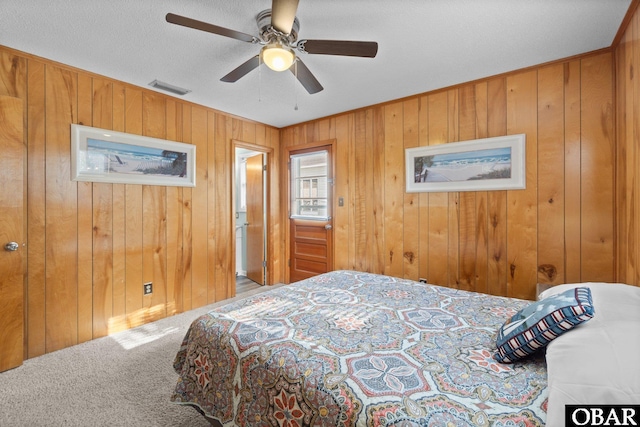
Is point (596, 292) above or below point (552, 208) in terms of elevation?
below

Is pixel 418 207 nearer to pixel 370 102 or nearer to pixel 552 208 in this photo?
pixel 552 208

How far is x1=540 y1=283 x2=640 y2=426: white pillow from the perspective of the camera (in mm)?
781

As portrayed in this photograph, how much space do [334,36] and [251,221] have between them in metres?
3.36

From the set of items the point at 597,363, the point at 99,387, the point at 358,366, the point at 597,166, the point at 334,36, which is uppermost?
the point at 334,36

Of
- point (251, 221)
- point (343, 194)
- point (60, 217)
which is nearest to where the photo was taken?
point (60, 217)

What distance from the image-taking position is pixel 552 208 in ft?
8.43

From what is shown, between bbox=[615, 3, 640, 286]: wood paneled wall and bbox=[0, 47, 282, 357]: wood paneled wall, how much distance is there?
3876mm

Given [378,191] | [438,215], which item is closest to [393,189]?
[378,191]

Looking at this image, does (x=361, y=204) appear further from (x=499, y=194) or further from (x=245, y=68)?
(x=245, y=68)

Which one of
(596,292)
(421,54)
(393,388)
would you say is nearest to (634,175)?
(596,292)

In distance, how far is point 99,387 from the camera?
2010 mm

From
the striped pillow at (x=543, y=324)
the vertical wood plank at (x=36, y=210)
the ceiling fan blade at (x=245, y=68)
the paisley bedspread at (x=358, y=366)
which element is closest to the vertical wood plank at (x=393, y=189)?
the paisley bedspread at (x=358, y=366)

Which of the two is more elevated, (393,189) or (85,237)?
(393,189)

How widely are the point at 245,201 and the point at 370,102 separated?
283cm
